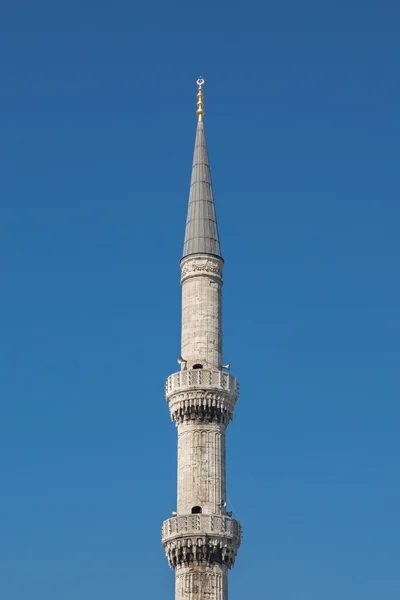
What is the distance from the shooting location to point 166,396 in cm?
6975

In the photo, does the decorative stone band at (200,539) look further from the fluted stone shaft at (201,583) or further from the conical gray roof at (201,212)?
the conical gray roof at (201,212)

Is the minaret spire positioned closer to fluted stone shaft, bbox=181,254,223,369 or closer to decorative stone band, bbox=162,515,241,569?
fluted stone shaft, bbox=181,254,223,369

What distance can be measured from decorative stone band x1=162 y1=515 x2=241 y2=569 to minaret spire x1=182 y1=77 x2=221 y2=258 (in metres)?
15.1

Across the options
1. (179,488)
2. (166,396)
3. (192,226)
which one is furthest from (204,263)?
(179,488)

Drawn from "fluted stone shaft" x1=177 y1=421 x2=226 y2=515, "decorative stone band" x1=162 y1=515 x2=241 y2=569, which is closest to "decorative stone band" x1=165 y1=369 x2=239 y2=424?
"fluted stone shaft" x1=177 y1=421 x2=226 y2=515

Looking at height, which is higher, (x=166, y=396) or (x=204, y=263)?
(x=204, y=263)

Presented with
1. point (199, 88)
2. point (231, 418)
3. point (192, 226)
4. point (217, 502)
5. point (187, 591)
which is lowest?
point (187, 591)

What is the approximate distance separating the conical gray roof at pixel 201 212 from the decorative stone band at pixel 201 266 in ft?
1.23

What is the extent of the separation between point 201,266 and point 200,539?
596 inches

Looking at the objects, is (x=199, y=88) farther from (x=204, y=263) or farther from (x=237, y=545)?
→ (x=237, y=545)

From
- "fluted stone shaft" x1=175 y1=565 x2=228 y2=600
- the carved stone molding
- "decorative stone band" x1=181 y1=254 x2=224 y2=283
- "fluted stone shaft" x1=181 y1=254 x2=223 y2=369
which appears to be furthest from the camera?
"decorative stone band" x1=181 y1=254 x2=224 y2=283

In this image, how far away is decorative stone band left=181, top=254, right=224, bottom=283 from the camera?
7131 cm

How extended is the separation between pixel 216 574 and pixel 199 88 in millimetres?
28853

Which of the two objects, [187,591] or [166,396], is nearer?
[187,591]
